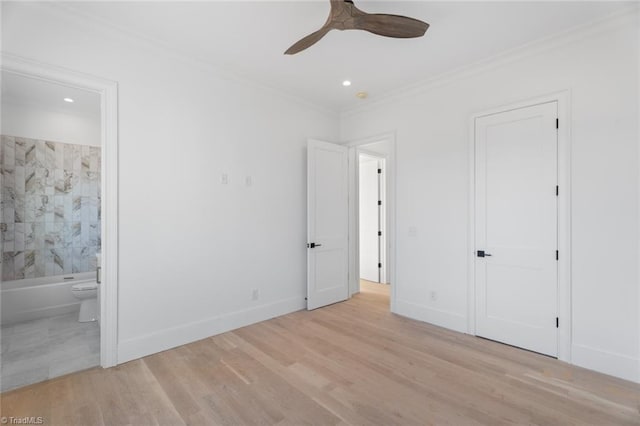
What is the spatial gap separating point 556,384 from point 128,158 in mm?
3922

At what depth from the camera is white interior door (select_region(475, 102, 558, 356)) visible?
8.74 ft

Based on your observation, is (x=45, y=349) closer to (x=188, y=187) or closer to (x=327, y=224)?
(x=188, y=187)

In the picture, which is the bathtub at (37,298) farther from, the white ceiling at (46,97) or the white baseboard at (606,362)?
the white baseboard at (606,362)

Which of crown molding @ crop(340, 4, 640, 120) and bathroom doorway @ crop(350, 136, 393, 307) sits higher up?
crown molding @ crop(340, 4, 640, 120)

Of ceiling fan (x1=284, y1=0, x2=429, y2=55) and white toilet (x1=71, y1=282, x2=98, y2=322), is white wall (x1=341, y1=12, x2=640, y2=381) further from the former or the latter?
white toilet (x1=71, y1=282, x2=98, y2=322)

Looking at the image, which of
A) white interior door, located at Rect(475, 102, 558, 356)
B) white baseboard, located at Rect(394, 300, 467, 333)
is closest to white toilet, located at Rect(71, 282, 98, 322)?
white baseboard, located at Rect(394, 300, 467, 333)

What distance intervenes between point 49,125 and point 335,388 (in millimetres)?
4903

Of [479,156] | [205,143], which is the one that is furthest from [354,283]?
[205,143]

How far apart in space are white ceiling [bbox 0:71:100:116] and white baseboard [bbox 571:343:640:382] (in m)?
5.37

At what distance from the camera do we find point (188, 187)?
9.73 feet

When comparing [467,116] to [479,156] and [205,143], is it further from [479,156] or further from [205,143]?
[205,143]

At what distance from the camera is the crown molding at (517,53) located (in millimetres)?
2311

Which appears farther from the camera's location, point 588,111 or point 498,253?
point 498,253

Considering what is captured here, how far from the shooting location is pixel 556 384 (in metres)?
2.22
